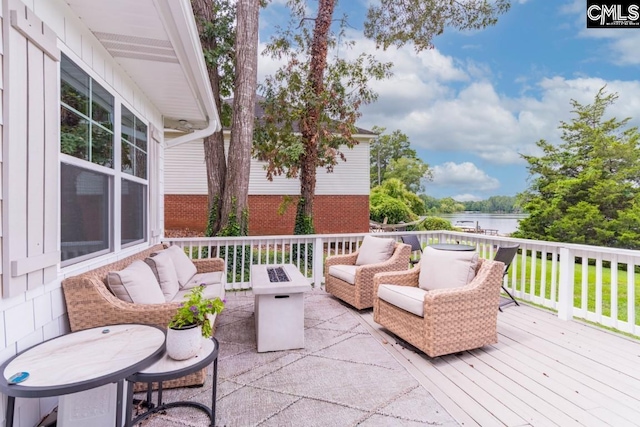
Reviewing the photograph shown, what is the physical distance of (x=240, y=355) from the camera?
301 centimetres

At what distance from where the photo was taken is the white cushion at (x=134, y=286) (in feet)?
8.09

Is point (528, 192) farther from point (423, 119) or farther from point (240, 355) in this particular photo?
point (240, 355)

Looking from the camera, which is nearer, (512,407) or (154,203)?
(512,407)

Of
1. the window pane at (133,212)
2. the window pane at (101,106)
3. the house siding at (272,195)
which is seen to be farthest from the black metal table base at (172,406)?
the house siding at (272,195)

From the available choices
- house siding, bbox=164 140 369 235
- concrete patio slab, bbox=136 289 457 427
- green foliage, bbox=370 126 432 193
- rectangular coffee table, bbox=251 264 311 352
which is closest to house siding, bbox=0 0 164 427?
concrete patio slab, bbox=136 289 457 427

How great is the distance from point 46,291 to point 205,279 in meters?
1.97

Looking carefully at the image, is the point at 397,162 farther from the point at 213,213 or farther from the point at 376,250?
the point at 376,250

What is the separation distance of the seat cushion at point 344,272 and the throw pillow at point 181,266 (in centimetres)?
193

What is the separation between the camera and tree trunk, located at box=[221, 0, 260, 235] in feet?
21.1

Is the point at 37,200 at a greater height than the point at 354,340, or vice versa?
the point at 37,200

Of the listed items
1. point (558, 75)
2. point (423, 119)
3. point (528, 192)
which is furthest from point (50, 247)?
point (423, 119)

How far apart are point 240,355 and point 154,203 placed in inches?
101

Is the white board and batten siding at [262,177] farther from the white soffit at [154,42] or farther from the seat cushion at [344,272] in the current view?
the white soffit at [154,42]

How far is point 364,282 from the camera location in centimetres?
423
